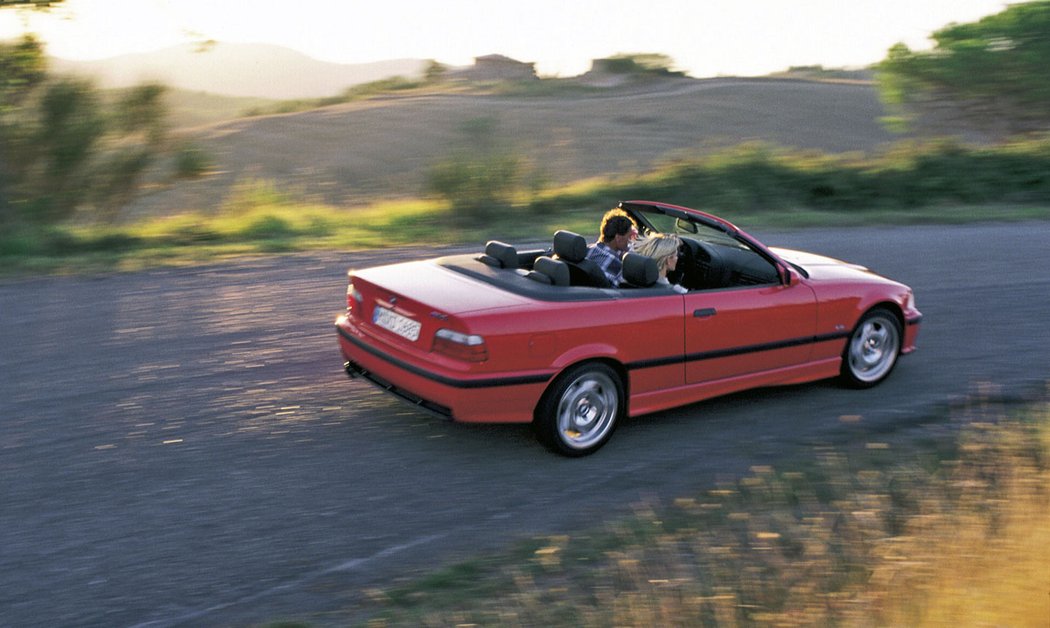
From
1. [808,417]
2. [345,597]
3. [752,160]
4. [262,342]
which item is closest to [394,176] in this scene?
[752,160]

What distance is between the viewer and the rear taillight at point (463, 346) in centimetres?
555

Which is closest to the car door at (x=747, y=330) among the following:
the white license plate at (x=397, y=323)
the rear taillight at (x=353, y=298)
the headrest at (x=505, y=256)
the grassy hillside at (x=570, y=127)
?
the headrest at (x=505, y=256)

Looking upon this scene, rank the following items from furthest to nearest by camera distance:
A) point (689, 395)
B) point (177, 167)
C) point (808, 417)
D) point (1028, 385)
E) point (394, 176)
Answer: point (394, 176)
point (177, 167)
point (1028, 385)
point (808, 417)
point (689, 395)

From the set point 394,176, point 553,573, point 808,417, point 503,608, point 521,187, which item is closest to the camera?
point 503,608

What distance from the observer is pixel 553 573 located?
15.1ft

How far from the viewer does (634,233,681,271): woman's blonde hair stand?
6.51 meters

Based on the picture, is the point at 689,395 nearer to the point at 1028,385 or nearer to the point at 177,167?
the point at 1028,385

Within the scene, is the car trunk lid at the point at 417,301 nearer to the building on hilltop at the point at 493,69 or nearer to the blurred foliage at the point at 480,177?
the blurred foliage at the point at 480,177

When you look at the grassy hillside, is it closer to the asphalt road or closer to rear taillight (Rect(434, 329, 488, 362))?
the asphalt road

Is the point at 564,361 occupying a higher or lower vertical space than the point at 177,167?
lower

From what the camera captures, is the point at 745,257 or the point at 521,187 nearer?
the point at 745,257

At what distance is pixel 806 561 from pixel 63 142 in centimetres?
1178

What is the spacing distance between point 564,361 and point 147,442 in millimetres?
2549

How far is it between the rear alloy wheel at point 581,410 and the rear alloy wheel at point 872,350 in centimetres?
212
